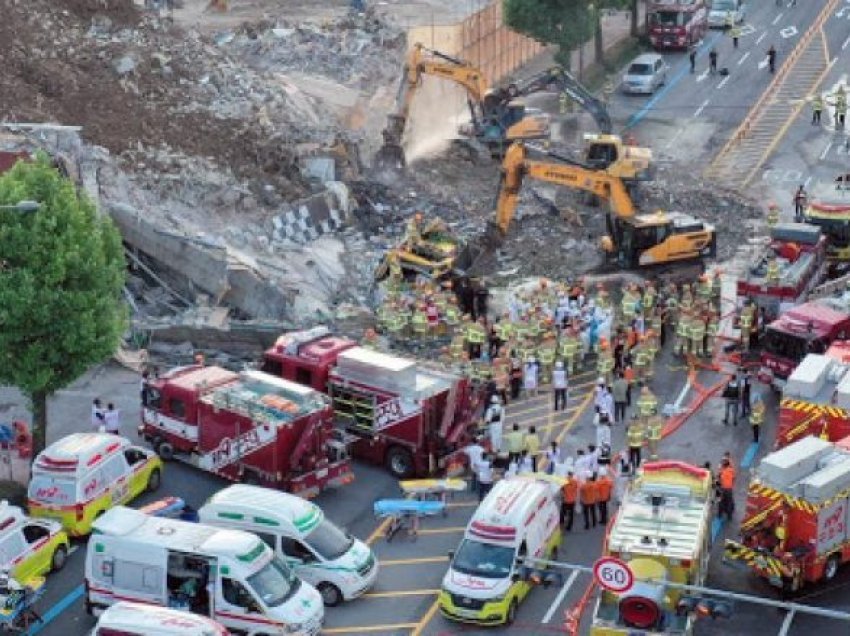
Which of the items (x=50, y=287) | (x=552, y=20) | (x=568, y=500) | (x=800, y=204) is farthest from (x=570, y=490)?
(x=552, y=20)

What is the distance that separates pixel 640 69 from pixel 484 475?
38.8m

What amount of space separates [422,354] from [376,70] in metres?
23.1

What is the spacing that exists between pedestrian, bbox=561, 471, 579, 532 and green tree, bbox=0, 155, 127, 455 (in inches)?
388

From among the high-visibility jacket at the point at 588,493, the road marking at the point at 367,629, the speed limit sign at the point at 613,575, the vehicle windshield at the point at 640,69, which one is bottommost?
the road marking at the point at 367,629

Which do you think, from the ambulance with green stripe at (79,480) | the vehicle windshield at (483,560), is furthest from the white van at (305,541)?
the ambulance with green stripe at (79,480)

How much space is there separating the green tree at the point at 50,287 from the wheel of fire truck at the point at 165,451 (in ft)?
10.0

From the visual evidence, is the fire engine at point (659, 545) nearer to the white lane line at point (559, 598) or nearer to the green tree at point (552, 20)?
the white lane line at point (559, 598)

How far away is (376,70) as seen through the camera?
65438 mm

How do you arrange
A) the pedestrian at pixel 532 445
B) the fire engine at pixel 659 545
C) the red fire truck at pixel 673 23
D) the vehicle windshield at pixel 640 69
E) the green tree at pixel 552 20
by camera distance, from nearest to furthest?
the fire engine at pixel 659 545
the pedestrian at pixel 532 445
the green tree at pixel 552 20
the vehicle windshield at pixel 640 69
the red fire truck at pixel 673 23

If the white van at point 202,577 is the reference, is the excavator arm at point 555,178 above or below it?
above

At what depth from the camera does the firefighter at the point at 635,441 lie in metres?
37.7

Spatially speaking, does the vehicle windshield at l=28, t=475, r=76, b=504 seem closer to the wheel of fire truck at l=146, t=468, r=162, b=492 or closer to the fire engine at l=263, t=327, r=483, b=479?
the wheel of fire truck at l=146, t=468, r=162, b=492

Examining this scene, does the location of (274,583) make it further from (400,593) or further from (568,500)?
(568,500)

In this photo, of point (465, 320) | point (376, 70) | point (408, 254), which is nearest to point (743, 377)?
point (465, 320)
